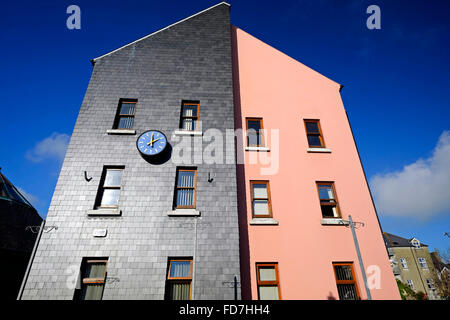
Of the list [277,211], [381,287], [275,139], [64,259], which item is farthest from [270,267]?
[64,259]

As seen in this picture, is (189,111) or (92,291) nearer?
(92,291)

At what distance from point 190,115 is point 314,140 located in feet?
20.9

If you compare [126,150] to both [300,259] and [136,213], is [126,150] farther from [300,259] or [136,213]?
[300,259]

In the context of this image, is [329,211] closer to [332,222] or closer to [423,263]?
[332,222]

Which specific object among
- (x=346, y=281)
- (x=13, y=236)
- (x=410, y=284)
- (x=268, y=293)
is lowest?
(x=268, y=293)

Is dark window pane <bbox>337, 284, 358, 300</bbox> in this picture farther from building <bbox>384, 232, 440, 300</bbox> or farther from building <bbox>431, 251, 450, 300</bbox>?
building <bbox>384, 232, 440, 300</bbox>

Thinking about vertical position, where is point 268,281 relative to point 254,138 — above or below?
below

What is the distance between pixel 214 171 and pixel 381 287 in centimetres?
770

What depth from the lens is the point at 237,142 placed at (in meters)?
10.8

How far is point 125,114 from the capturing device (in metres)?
11.0

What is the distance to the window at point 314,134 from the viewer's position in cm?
1161

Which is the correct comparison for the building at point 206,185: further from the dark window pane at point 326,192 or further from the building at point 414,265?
the building at point 414,265

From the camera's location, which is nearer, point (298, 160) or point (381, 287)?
point (381, 287)

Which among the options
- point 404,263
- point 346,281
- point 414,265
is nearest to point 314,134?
point 346,281
